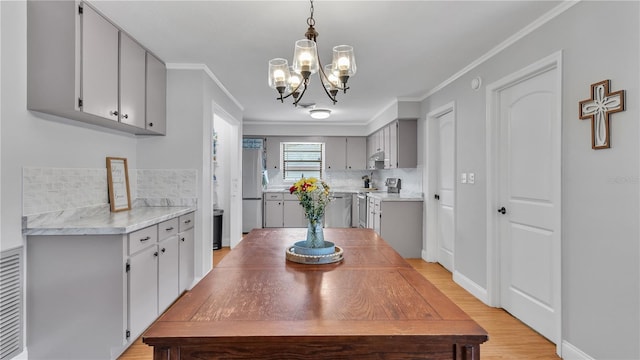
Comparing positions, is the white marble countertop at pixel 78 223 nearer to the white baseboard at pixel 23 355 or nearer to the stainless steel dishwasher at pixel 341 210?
the white baseboard at pixel 23 355

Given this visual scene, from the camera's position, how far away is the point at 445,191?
418cm

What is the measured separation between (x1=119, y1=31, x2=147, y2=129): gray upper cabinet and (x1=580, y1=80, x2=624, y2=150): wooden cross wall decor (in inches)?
130

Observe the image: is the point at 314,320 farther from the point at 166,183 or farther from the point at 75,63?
the point at 166,183

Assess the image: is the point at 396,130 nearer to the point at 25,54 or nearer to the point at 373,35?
the point at 373,35

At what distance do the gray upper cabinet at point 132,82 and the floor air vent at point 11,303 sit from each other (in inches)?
47.7

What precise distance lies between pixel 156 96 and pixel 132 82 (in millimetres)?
381

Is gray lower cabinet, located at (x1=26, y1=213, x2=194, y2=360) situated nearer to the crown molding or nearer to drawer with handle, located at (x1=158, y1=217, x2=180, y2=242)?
drawer with handle, located at (x1=158, y1=217, x2=180, y2=242)

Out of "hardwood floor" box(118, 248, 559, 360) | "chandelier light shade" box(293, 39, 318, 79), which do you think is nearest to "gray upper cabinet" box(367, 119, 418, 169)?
"hardwood floor" box(118, 248, 559, 360)

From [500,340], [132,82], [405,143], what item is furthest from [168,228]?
[405,143]

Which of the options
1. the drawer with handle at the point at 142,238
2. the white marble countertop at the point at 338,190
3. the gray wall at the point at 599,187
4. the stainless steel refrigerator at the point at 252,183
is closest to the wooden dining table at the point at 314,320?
the drawer with handle at the point at 142,238

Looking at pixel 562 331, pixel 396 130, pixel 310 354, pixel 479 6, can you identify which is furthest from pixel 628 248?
pixel 396 130

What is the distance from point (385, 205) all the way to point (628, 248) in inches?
116

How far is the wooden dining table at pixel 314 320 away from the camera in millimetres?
933

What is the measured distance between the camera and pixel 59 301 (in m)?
2.03
